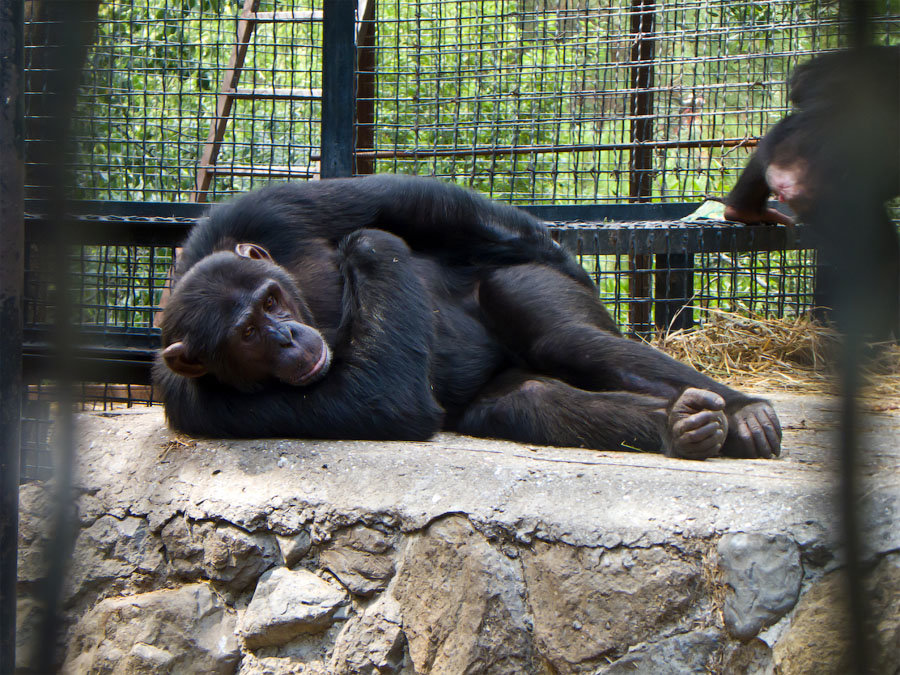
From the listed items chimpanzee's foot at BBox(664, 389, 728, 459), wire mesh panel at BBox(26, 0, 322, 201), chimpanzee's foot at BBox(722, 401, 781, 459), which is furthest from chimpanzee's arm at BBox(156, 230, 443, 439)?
wire mesh panel at BBox(26, 0, 322, 201)

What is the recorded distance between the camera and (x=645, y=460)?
8.63 feet

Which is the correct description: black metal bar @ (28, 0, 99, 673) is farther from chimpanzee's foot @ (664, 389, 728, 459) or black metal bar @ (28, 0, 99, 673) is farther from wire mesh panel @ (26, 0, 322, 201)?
wire mesh panel @ (26, 0, 322, 201)

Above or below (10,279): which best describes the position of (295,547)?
below

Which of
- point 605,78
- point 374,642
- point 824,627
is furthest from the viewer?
point 605,78

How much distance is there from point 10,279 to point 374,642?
159 centimetres

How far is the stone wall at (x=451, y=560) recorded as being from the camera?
209 centimetres

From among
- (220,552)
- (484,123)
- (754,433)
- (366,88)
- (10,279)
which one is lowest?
(220,552)

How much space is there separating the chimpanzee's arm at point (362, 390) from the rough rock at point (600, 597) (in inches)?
31.5

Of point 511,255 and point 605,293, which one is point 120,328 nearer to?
point 511,255

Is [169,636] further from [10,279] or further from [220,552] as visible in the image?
[10,279]

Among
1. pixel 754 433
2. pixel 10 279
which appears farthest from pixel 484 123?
pixel 10 279

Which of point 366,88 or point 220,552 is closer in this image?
point 220,552

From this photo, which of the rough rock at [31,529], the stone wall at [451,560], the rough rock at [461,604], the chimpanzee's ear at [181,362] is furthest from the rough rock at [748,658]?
the rough rock at [31,529]

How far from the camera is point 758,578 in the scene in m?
2.06
